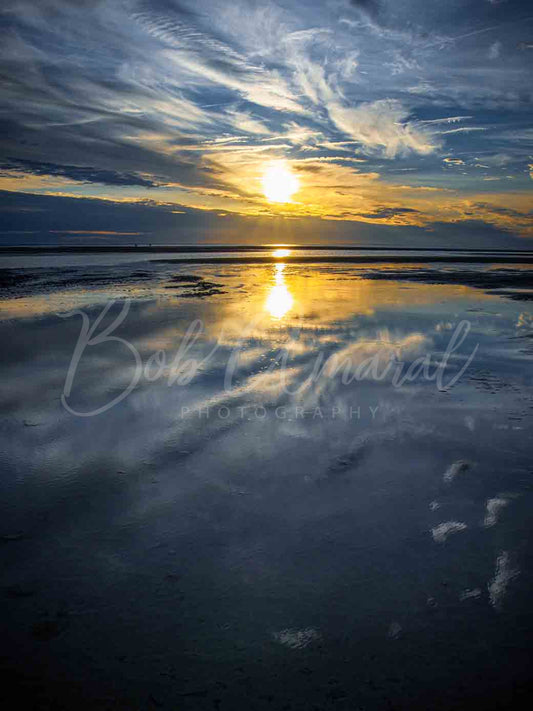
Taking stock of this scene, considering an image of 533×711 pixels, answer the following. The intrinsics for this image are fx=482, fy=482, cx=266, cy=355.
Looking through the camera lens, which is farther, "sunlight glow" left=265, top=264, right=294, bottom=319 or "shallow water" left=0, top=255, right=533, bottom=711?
"sunlight glow" left=265, top=264, right=294, bottom=319

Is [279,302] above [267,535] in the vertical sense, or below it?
above

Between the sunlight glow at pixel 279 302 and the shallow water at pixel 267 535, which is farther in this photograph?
the sunlight glow at pixel 279 302

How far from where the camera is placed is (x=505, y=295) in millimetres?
23312

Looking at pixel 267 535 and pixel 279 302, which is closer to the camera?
pixel 267 535

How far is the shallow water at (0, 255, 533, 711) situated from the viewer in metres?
2.75

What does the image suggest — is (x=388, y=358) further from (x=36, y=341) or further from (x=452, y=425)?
(x=36, y=341)

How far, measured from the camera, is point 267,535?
13.3ft

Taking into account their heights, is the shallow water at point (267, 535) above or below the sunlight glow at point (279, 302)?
below

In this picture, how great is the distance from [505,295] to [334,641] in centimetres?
2368

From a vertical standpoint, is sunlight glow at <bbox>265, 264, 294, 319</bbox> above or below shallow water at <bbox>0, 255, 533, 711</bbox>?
above

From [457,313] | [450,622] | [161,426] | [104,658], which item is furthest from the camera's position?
[457,313]

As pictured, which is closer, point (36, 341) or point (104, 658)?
point (104, 658)

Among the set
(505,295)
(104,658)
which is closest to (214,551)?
(104,658)

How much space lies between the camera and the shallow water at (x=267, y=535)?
9.01ft
